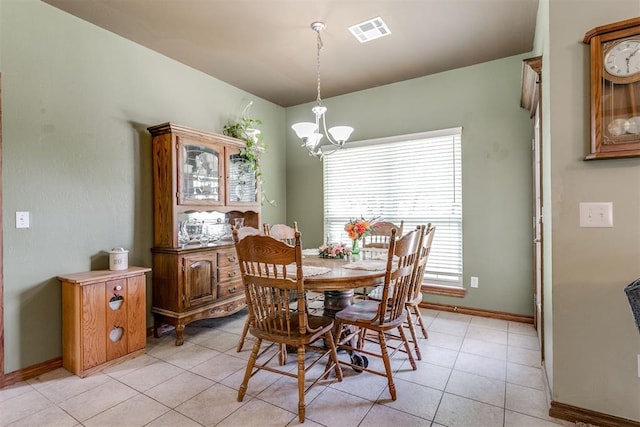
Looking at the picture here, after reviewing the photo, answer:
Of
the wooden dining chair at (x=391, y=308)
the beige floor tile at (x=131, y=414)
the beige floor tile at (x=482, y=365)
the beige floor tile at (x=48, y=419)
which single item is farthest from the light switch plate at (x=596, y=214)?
the beige floor tile at (x=48, y=419)

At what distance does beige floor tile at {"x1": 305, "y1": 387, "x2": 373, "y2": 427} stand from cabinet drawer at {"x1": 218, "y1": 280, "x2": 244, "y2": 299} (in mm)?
1571

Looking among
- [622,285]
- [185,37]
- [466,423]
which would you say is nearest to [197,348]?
[466,423]

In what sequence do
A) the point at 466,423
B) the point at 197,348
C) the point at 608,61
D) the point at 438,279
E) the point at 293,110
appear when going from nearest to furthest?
the point at 608,61 < the point at 466,423 < the point at 197,348 < the point at 438,279 < the point at 293,110

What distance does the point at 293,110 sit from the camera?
4887 mm

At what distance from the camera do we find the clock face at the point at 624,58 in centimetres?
158

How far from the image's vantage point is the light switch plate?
1.67m

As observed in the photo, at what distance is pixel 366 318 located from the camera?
83.7 inches

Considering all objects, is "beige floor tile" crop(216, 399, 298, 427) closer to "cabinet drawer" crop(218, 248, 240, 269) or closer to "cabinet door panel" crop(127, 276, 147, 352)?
"cabinet door panel" crop(127, 276, 147, 352)

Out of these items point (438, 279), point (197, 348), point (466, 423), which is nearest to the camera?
point (466, 423)

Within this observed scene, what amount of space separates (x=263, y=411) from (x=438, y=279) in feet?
8.50

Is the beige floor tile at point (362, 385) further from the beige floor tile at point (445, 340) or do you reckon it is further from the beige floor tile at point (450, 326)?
the beige floor tile at point (450, 326)

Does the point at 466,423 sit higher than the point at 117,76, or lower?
lower

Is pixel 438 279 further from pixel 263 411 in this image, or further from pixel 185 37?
pixel 185 37

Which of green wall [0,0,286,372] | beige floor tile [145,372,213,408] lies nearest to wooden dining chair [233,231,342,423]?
beige floor tile [145,372,213,408]
